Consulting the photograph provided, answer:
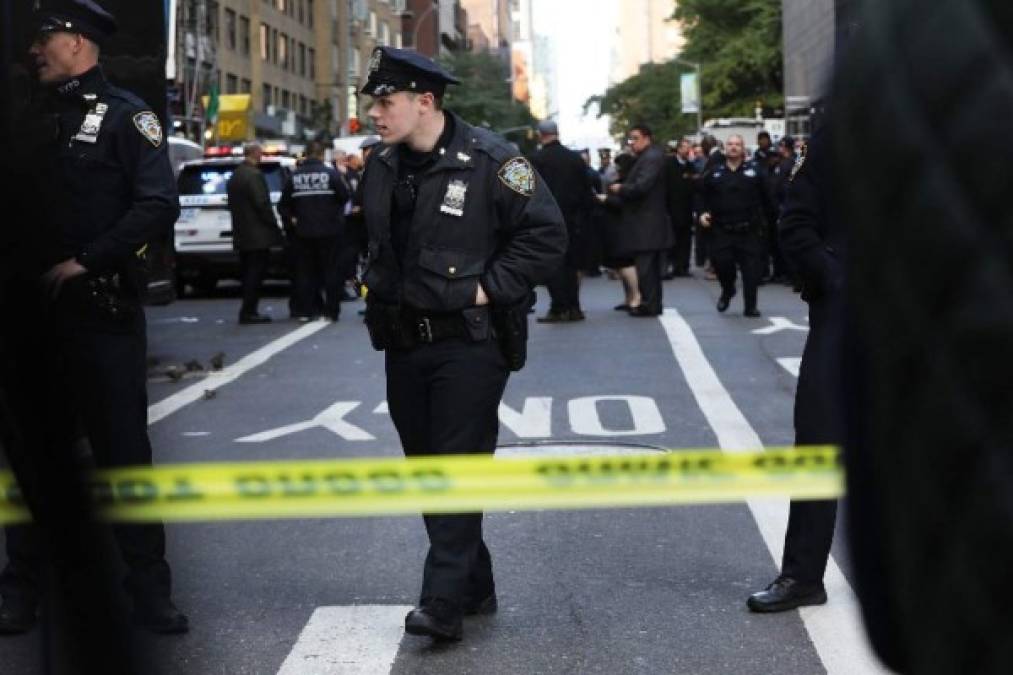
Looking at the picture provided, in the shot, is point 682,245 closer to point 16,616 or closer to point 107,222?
point 107,222

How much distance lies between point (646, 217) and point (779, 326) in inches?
86.4

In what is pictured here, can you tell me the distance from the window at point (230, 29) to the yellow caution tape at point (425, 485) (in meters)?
62.6

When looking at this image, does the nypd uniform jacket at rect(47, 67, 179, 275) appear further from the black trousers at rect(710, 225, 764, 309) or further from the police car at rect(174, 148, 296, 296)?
the police car at rect(174, 148, 296, 296)

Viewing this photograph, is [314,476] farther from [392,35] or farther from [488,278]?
[392,35]

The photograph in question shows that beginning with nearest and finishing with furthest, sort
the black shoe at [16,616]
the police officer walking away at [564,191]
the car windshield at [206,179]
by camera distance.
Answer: the black shoe at [16,616] → the police officer walking away at [564,191] → the car windshield at [206,179]

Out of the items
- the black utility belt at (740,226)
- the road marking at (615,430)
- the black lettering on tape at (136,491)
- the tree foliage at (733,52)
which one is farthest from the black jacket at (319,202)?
the tree foliage at (733,52)

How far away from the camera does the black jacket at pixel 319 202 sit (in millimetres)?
17953

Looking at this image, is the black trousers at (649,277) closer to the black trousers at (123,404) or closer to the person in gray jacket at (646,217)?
the person in gray jacket at (646,217)

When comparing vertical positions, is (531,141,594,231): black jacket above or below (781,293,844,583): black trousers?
above

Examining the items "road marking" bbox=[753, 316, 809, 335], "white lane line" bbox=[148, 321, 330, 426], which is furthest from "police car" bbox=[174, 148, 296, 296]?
"road marking" bbox=[753, 316, 809, 335]

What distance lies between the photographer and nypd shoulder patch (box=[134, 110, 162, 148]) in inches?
210

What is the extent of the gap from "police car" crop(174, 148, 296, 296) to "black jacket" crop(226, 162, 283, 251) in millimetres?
3151

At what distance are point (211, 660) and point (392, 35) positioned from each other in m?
107

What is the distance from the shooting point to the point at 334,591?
6004 mm
